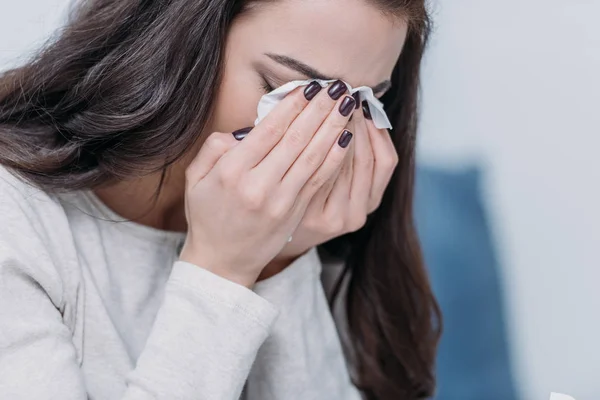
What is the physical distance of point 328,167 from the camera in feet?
2.94

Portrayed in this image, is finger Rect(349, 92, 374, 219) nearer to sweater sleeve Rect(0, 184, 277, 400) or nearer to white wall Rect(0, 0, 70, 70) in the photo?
sweater sleeve Rect(0, 184, 277, 400)

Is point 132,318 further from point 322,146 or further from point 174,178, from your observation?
point 322,146

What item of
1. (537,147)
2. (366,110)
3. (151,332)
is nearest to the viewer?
(151,332)

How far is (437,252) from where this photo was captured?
1342 mm

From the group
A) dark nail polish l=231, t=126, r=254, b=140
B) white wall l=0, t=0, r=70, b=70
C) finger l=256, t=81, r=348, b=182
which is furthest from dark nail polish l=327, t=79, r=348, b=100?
white wall l=0, t=0, r=70, b=70

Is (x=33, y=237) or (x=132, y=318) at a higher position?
(x=33, y=237)

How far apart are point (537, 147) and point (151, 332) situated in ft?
2.01

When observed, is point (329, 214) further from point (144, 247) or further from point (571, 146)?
point (571, 146)

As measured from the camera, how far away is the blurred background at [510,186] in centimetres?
106

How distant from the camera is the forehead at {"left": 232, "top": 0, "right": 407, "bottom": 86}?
2.79 feet

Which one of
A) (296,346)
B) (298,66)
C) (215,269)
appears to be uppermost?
(298,66)

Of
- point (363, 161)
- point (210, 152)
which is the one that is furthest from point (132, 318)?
point (363, 161)

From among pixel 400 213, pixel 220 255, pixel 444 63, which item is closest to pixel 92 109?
pixel 220 255

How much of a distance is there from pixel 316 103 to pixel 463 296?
57 cm
